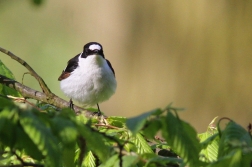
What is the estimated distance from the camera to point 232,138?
137 centimetres

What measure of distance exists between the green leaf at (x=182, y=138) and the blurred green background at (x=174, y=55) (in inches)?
228

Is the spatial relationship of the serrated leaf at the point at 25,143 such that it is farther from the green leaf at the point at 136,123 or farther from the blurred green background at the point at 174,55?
the blurred green background at the point at 174,55

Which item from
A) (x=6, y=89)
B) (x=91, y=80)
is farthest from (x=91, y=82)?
(x=6, y=89)

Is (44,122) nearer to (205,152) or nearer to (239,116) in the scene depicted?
(205,152)

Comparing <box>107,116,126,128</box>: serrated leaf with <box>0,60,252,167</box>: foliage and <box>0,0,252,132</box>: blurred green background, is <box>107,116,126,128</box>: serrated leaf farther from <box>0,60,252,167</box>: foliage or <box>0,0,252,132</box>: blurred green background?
<box>0,0,252,132</box>: blurred green background

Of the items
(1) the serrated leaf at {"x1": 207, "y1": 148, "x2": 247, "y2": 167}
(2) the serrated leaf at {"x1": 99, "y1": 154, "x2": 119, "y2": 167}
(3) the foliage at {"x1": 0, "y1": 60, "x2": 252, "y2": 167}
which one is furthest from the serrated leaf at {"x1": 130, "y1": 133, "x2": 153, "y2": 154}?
(1) the serrated leaf at {"x1": 207, "y1": 148, "x2": 247, "y2": 167}

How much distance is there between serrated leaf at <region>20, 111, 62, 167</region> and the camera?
1118 mm

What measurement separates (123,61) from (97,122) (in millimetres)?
6308

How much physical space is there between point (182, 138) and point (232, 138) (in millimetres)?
155

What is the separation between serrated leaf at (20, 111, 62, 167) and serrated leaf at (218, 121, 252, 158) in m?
0.47

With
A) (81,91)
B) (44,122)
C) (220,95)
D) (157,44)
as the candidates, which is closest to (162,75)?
(157,44)

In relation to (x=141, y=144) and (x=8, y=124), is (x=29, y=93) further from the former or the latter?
(x=8, y=124)

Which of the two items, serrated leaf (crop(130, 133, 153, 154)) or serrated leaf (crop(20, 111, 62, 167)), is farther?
serrated leaf (crop(130, 133, 153, 154))

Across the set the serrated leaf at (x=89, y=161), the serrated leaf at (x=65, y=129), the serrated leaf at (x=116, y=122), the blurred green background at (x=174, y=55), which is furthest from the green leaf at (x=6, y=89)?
the blurred green background at (x=174, y=55)
